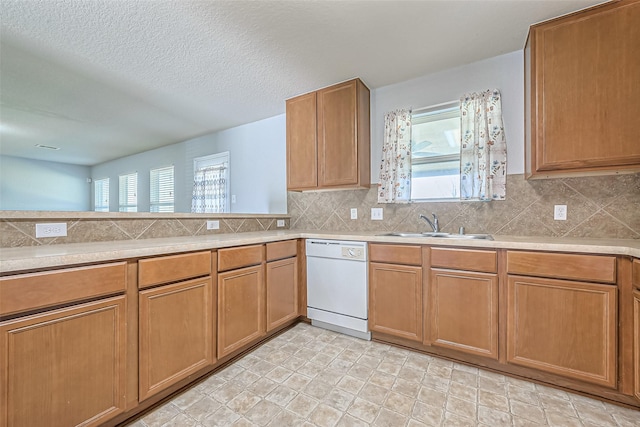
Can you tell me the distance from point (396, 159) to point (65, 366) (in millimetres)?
2623

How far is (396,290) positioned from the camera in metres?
2.08

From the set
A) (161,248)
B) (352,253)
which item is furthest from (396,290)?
(161,248)

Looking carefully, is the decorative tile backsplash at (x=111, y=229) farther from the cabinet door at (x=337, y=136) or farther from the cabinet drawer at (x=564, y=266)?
the cabinet drawer at (x=564, y=266)

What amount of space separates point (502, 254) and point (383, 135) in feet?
5.12

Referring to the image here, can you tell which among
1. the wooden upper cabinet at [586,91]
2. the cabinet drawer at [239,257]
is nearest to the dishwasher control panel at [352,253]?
the cabinet drawer at [239,257]

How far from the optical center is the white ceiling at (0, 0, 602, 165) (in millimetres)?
1688

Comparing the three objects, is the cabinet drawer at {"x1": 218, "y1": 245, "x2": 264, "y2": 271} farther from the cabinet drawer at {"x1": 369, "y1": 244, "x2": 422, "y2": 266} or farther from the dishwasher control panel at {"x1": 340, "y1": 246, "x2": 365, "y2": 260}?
the cabinet drawer at {"x1": 369, "y1": 244, "x2": 422, "y2": 266}

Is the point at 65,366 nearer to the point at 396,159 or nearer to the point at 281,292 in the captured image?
the point at 281,292

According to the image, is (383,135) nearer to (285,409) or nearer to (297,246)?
(297,246)

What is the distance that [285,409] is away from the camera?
56.9 inches

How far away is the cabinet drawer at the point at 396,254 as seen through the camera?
199 centimetres

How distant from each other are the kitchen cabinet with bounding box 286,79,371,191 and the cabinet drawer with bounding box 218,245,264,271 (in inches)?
40.1

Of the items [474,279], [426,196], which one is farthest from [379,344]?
[426,196]

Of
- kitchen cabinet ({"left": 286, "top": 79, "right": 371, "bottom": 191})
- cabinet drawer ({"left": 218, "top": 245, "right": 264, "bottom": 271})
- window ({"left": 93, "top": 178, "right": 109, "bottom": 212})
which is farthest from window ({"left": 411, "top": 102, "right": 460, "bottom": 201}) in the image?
window ({"left": 93, "top": 178, "right": 109, "bottom": 212})
